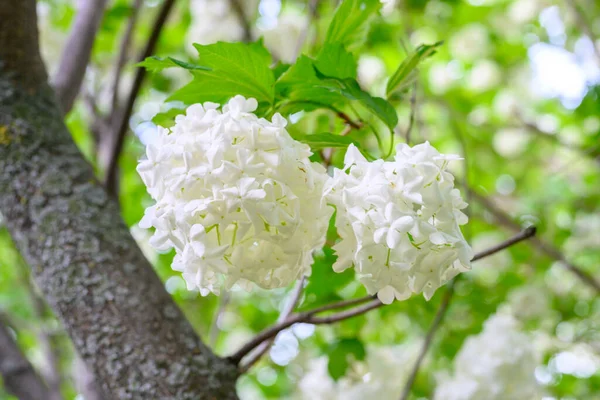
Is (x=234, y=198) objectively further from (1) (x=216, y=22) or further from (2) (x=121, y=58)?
(1) (x=216, y=22)

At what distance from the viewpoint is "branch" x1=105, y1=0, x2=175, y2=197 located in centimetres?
120

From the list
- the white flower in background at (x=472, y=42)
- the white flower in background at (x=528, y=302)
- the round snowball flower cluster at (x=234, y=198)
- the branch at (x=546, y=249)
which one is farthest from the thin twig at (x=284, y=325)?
the white flower in background at (x=472, y=42)

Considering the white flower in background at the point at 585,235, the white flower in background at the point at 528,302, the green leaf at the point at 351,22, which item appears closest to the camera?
the green leaf at the point at 351,22

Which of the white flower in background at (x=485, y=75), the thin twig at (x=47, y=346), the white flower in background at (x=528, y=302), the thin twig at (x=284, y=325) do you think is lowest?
the thin twig at (x=47, y=346)

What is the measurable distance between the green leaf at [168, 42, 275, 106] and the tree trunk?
247mm

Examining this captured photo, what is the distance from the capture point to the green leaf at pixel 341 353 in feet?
3.91

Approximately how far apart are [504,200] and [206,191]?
2586mm

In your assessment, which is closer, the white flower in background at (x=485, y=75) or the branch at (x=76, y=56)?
the branch at (x=76, y=56)

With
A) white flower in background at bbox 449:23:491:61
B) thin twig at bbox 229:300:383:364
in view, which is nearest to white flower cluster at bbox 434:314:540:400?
thin twig at bbox 229:300:383:364

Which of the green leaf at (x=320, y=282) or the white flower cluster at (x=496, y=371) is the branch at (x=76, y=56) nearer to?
the green leaf at (x=320, y=282)

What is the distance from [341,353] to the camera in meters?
1.21

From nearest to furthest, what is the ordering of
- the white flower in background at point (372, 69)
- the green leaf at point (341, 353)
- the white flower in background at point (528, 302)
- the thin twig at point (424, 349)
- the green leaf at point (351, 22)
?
the green leaf at point (351, 22)
the thin twig at point (424, 349)
the green leaf at point (341, 353)
the white flower in background at point (528, 302)
the white flower in background at point (372, 69)

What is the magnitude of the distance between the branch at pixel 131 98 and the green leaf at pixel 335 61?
53 centimetres

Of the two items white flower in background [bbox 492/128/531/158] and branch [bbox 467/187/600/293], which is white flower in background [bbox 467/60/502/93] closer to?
white flower in background [bbox 492/128/531/158]
